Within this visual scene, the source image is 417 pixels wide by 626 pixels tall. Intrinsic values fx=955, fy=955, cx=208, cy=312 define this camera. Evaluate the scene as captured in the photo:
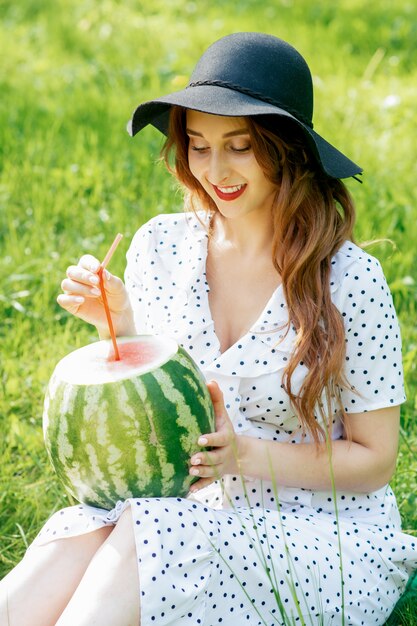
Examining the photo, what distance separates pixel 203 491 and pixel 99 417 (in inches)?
32.0

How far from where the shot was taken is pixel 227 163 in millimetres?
2828

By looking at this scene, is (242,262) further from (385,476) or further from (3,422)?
(3,422)

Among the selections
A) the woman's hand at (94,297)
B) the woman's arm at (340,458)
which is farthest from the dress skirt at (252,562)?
the woman's hand at (94,297)

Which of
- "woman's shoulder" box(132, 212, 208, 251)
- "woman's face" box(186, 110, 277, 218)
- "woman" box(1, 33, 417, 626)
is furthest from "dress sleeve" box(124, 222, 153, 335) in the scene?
"woman's face" box(186, 110, 277, 218)

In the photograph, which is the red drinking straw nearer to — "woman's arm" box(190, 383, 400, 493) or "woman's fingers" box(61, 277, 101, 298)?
"woman's fingers" box(61, 277, 101, 298)

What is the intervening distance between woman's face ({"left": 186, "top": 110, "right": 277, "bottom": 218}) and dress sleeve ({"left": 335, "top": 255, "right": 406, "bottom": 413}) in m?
0.38

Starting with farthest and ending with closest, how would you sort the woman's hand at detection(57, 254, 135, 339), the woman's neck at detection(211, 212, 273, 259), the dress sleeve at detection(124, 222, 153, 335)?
the dress sleeve at detection(124, 222, 153, 335), the woman's neck at detection(211, 212, 273, 259), the woman's hand at detection(57, 254, 135, 339)

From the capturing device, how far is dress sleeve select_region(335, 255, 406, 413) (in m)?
2.82

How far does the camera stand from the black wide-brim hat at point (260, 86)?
268 cm

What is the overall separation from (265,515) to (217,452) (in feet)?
0.93

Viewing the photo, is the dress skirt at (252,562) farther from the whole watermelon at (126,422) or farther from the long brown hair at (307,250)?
the long brown hair at (307,250)

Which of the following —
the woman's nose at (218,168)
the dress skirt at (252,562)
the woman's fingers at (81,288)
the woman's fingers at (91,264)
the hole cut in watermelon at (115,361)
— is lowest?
the dress skirt at (252,562)

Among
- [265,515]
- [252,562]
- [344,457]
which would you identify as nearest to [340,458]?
[344,457]

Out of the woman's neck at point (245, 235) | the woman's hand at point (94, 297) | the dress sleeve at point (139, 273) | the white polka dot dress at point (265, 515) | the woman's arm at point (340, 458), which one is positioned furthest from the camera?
the dress sleeve at point (139, 273)
